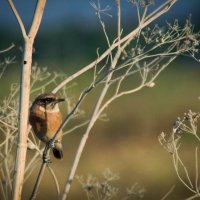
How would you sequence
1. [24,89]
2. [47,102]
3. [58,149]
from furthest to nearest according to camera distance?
→ [58,149] → [47,102] → [24,89]

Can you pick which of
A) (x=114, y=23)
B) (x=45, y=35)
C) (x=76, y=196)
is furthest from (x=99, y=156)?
(x=45, y=35)

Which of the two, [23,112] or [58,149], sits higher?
[58,149]

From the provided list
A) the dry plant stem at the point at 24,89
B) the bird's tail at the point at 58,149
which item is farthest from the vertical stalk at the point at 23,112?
the bird's tail at the point at 58,149

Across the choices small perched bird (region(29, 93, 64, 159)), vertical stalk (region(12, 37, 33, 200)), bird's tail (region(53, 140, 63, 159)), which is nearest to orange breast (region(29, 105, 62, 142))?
small perched bird (region(29, 93, 64, 159))

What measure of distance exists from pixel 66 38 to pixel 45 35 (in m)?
1.01

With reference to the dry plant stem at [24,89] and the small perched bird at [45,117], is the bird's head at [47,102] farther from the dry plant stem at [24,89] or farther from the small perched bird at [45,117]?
the dry plant stem at [24,89]

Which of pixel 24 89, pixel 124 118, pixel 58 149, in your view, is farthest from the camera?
pixel 124 118

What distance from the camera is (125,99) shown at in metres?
17.9

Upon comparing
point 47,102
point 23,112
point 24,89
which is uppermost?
point 47,102

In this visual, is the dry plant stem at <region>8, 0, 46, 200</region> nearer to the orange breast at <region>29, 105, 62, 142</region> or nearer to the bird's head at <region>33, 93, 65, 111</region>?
the bird's head at <region>33, 93, 65, 111</region>

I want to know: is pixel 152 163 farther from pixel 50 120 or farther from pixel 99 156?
pixel 50 120

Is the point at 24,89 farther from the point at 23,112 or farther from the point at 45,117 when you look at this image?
the point at 45,117

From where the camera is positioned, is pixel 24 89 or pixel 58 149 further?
pixel 58 149

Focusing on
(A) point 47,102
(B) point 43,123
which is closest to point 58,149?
(B) point 43,123
